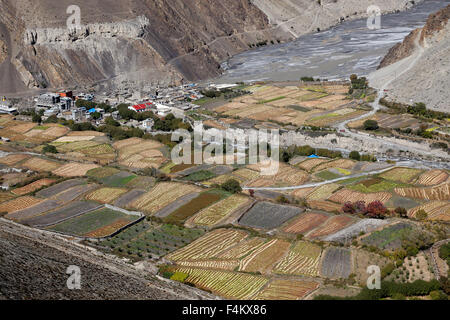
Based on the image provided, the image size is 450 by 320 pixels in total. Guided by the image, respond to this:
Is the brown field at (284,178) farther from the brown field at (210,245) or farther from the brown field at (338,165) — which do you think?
the brown field at (210,245)

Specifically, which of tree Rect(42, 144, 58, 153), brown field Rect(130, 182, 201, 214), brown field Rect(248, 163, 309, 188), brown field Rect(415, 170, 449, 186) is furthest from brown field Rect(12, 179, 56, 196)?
brown field Rect(415, 170, 449, 186)

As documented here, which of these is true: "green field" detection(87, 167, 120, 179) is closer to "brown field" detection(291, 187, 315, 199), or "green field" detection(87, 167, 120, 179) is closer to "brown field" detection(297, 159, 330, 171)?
"brown field" detection(291, 187, 315, 199)

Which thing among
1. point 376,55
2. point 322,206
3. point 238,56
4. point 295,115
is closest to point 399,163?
point 322,206

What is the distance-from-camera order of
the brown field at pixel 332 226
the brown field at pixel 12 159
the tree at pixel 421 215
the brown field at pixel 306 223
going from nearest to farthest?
the brown field at pixel 332 226
the brown field at pixel 306 223
the tree at pixel 421 215
the brown field at pixel 12 159

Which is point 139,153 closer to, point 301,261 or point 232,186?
point 232,186

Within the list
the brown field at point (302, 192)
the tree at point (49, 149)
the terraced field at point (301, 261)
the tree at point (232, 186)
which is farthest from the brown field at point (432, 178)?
the tree at point (49, 149)

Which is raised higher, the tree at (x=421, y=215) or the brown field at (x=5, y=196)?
the brown field at (x=5, y=196)

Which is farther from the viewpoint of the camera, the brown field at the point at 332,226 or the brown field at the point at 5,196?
the brown field at the point at 5,196
